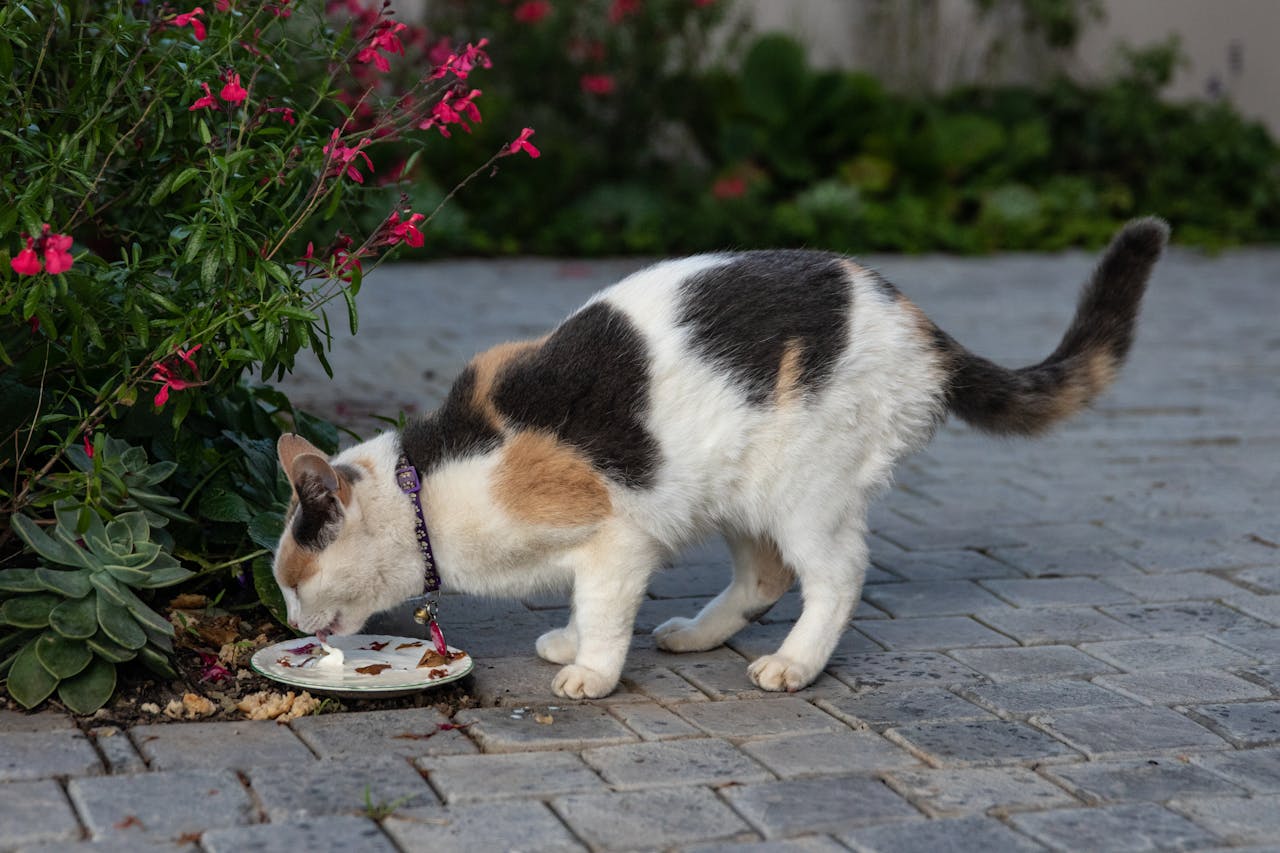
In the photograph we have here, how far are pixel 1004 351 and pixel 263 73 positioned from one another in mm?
4699

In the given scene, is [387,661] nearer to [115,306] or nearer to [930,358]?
[115,306]

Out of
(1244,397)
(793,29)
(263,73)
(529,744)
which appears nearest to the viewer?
(529,744)

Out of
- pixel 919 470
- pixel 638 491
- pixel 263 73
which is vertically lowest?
pixel 919 470

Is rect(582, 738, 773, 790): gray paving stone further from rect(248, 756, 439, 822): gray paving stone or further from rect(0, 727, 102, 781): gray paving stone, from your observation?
rect(0, 727, 102, 781): gray paving stone

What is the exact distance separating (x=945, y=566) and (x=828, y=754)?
1746 millimetres

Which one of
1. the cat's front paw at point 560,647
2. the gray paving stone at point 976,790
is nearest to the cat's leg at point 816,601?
the cat's front paw at point 560,647

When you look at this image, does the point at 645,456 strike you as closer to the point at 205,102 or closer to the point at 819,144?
the point at 205,102

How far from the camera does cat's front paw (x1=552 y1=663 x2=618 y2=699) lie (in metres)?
3.76

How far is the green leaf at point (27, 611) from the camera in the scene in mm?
3496

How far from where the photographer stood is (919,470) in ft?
Answer: 20.7

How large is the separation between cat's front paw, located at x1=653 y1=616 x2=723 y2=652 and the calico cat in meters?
0.27

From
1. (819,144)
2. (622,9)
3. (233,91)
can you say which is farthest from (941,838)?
(819,144)

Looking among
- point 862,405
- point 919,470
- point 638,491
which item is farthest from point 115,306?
point 919,470

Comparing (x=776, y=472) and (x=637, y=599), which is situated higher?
(x=776, y=472)
